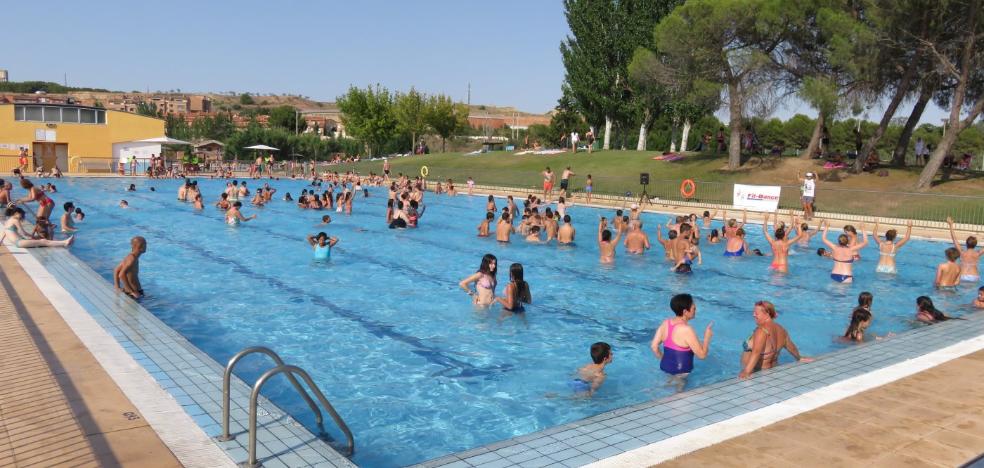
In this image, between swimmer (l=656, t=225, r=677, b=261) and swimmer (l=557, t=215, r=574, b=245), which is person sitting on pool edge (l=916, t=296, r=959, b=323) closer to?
swimmer (l=656, t=225, r=677, b=261)

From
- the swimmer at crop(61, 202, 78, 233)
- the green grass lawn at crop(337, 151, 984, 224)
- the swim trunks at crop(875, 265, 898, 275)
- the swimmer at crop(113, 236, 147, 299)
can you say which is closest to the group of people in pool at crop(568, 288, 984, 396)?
the swimmer at crop(113, 236, 147, 299)

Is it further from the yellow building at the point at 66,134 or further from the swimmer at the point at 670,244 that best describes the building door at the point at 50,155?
the swimmer at the point at 670,244

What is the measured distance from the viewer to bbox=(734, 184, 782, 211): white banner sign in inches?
987

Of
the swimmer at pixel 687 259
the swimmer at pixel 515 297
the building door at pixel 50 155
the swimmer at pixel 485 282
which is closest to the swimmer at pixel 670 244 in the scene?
the swimmer at pixel 687 259

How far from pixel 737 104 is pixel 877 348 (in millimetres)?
28322

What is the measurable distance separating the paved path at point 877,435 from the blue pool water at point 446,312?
231 centimetres

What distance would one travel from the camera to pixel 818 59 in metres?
33.7

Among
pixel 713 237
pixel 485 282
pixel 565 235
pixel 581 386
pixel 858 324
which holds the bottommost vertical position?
pixel 581 386

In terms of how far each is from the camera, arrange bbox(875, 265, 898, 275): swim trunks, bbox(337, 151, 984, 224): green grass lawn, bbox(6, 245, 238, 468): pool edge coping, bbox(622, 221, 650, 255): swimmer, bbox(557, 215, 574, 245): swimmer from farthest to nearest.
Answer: bbox(337, 151, 984, 224): green grass lawn < bbox(557, 215, 574, 245): swimmer < bbox(622, 221, 650, 255): swimmer < bbox(875, 265, 898, 275): swim trunks < bbox(6, 245, 238, 468): pool edge coping

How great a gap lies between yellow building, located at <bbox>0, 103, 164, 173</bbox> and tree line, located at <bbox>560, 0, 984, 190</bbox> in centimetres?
3129

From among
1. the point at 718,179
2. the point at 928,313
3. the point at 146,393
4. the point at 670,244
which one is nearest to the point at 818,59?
the point at 718,179

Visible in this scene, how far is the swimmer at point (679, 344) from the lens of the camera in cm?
739

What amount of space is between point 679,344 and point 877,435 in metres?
2.60

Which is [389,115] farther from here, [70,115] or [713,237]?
[713,237]
